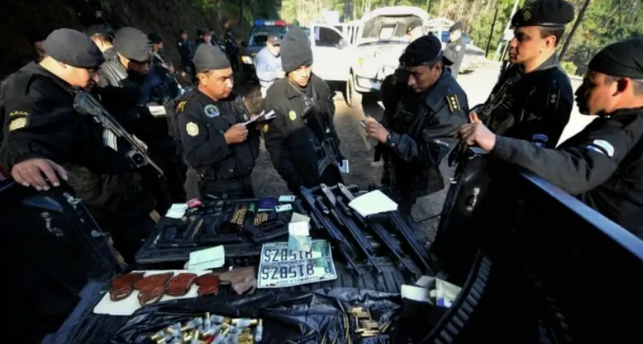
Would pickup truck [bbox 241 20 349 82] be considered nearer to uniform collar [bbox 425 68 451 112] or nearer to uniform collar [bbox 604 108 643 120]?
uniform collar [bbox 425 68 451 112]

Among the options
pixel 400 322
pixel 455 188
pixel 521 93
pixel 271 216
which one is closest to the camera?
pixel 400 322

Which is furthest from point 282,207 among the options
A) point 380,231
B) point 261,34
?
point 261,34

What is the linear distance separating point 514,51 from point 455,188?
159 cm

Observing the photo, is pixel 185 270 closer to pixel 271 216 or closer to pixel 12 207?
pixel 271 216

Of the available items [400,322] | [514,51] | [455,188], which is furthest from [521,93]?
[400,322]

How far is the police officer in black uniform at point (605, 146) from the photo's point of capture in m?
1.13

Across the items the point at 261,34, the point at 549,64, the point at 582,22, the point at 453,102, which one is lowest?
the point at 582,22

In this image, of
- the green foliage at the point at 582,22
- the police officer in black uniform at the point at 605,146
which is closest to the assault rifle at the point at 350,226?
the police officer in black uniform at the point at 605,146

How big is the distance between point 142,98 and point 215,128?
160 centimetres

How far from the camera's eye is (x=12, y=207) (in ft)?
3.89

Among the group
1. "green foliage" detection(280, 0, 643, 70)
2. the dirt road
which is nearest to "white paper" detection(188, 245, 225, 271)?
the dirt road

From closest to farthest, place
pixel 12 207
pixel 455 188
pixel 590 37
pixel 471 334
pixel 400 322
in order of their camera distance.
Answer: pixel 471 334, pixel 12 207, pixel 400 322, pixel 455 188, pixel 590 37

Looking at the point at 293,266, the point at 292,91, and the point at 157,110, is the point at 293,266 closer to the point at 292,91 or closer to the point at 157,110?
the point at 292,91

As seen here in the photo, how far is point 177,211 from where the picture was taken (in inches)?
80.5
